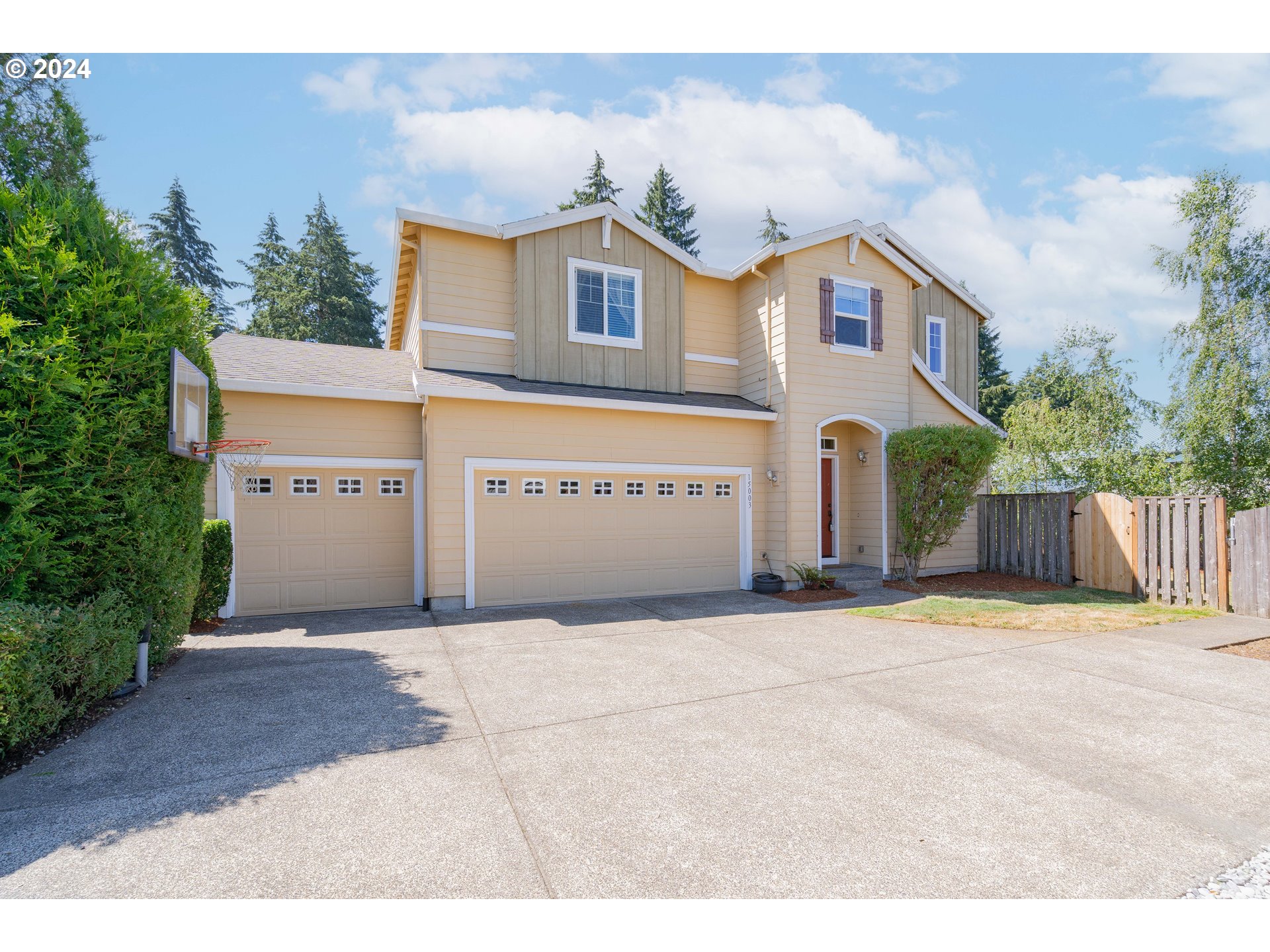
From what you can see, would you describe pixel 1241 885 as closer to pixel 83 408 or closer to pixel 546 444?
pixel 83 408

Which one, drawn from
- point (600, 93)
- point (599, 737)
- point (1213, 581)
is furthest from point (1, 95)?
point (1213, 581)

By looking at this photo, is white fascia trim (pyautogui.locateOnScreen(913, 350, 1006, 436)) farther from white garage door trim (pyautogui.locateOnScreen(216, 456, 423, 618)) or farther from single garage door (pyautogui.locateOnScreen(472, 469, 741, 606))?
white garage door trim (pyautogui.locateOnScreen(216, 456, 423, 618))

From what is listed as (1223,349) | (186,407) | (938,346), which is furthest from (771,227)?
(186,407)

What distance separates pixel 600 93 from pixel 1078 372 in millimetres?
16032

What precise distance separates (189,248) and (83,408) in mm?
34722

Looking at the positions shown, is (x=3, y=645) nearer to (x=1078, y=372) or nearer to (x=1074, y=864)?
(x=1074, y=864)

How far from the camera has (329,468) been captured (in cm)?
895

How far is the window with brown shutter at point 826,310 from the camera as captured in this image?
1108cm

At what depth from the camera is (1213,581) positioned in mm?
8492

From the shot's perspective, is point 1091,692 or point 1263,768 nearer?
point 1263,768

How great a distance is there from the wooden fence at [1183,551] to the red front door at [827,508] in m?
4.82

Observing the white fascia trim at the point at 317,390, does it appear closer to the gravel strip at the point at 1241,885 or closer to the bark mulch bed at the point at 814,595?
the bark mulch bed at the point at 814,595
